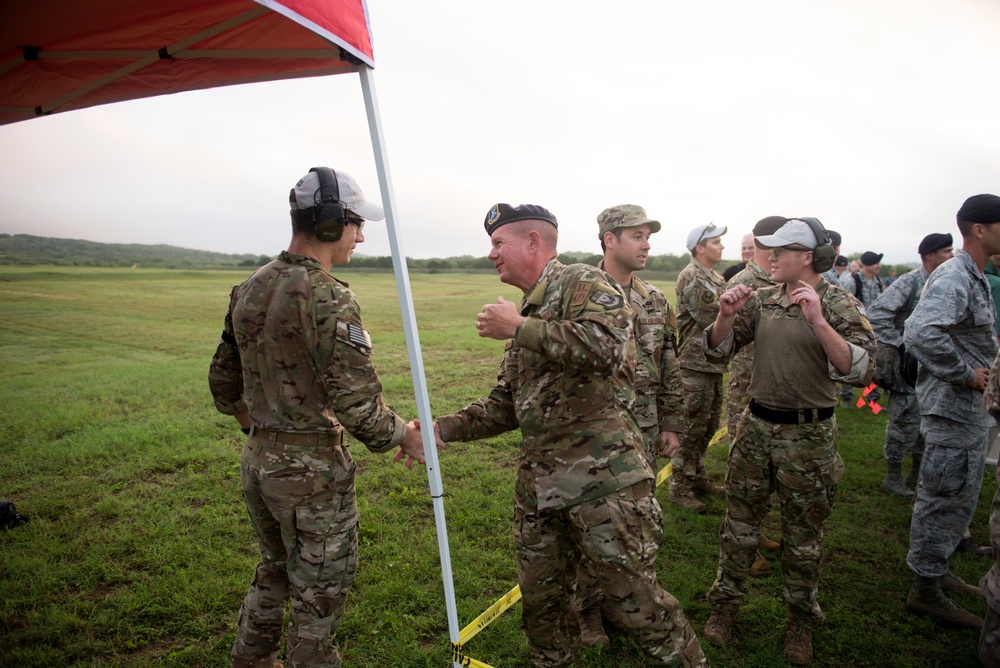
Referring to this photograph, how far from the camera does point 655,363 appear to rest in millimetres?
4828

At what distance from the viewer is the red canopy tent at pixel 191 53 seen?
2670mm

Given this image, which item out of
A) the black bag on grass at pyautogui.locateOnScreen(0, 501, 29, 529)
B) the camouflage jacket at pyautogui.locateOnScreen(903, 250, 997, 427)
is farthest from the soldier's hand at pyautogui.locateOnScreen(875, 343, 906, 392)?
the black bag on grass at pyautogui.locateOnScreen(0, 501, 29, 529)

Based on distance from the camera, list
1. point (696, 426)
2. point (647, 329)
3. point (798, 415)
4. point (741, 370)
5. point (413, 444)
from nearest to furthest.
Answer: point (413, 444)
point (798, 415)
point (647, 329)
point (696, 426)
point (741, 370)

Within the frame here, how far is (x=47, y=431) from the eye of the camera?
7.12m

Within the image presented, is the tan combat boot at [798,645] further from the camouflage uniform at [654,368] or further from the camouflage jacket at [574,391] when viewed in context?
the camouflage jacket at [574,391]

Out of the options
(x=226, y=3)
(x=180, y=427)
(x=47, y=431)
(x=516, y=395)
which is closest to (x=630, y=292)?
(x=516, y=395)

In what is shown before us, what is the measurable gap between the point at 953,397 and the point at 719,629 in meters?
2.44

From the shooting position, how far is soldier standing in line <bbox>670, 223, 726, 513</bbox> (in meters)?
5.82

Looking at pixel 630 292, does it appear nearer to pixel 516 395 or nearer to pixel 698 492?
pixel 516 395

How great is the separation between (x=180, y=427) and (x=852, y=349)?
25.6 feet

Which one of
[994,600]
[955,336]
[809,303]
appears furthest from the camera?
[955,336]

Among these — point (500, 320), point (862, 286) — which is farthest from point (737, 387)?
point (862, 286)

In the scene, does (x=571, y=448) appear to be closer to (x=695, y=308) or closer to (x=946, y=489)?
(x=946, y=489)

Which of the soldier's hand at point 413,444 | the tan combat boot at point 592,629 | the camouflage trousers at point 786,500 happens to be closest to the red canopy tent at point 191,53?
the soldier's hand at point 413,444
